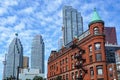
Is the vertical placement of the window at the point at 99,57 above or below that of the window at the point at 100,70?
above

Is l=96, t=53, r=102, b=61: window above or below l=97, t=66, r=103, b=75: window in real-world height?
above

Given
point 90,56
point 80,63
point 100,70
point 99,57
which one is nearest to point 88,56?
point 90,56

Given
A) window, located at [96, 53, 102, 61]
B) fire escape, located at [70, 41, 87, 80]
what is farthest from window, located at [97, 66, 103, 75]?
fire escape, located at [70, 41, 87, 80]

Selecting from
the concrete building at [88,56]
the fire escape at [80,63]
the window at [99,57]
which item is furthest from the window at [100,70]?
the fire escape at [80,63]

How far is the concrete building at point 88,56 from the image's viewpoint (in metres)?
68.5

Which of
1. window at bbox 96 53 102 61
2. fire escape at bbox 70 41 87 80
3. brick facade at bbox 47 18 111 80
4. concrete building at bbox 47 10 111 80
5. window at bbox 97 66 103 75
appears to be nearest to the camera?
window at bbox 97 66 103 75

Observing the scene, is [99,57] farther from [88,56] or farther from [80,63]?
[80,63]

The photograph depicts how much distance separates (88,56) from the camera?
73438 mm

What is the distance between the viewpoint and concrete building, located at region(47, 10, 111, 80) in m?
68.5

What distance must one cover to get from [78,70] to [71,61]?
24.1 ft

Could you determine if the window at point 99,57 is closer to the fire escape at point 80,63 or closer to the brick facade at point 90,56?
the brick facade at point 90,56

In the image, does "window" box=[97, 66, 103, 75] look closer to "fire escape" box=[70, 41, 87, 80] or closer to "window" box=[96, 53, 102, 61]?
"window" box=[96, 53, 102, 61]

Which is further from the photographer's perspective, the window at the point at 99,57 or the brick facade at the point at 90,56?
the window at the point at 99,57

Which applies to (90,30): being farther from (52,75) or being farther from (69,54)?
(52,75)
